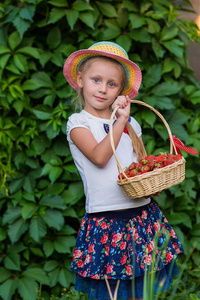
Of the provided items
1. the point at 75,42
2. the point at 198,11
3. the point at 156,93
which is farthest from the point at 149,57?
the point at 198,11

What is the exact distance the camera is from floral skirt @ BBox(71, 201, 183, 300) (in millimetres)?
1709

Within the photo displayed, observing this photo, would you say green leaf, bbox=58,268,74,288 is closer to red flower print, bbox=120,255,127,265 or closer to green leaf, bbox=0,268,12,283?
green leaf, bbox=0,268,12,283

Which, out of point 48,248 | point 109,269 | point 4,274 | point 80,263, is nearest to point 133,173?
point 109,269

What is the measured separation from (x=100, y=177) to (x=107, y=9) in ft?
4.50

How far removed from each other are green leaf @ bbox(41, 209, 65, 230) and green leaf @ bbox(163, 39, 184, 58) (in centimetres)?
129

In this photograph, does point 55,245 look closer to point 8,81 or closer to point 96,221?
point 96,221

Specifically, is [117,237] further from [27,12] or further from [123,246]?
[27,12]

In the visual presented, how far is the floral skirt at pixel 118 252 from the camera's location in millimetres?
1709

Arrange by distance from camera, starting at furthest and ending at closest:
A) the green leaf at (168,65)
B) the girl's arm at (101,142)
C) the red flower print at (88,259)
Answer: the green leaf at (168,65) < the red flower print at (88,259) < the girl's arm at (101,142)

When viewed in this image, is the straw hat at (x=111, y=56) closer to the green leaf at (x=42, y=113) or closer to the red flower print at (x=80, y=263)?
the green leaf at (x=42, y=113)

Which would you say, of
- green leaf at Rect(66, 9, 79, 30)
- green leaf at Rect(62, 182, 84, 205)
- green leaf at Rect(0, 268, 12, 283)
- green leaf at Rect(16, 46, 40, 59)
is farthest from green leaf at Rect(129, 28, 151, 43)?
green leaf at Rect(0, 268, 12, 283)

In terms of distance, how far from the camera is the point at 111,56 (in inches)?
68.3

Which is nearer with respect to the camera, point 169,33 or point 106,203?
point 106,203

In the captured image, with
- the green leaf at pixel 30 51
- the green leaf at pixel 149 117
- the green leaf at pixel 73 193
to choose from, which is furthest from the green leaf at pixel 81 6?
the green leaf at pixel 73 193
